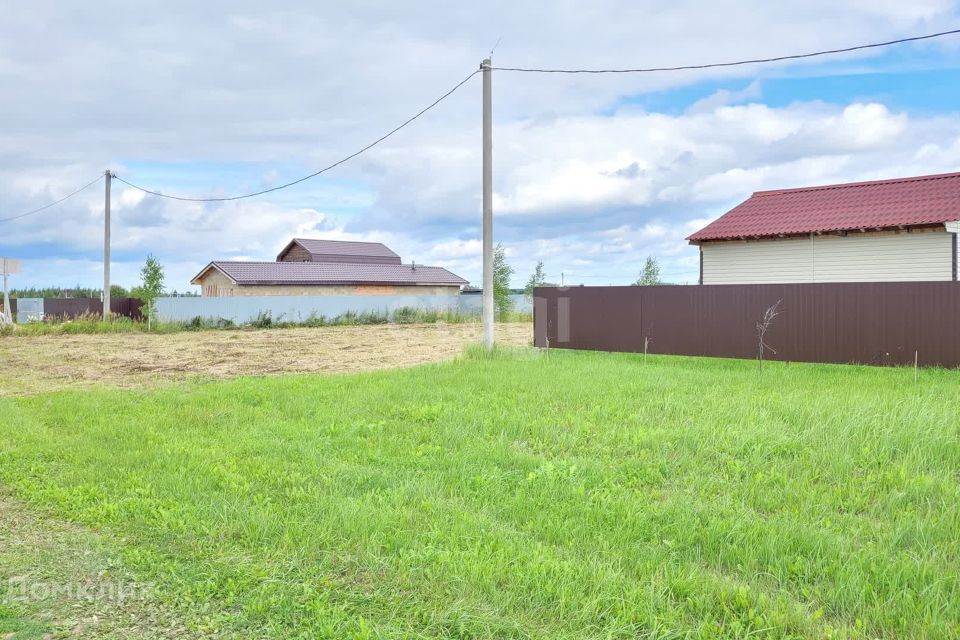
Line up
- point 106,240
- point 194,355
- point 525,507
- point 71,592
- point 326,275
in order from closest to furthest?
point 71,592
point 525,507
point 194,355
point 106,240
point 326,275

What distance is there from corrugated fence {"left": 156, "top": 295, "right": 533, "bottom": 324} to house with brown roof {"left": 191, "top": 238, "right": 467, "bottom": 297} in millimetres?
5070

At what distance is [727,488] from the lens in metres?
5.24

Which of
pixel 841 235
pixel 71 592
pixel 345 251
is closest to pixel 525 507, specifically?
pixel 71 592

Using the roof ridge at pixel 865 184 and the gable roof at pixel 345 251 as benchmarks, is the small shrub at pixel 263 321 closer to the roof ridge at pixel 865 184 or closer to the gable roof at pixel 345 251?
the gable roof at pixel 345 251

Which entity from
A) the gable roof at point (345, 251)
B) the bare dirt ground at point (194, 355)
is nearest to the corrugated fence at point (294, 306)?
the bare dirt ground at point (194, 355)

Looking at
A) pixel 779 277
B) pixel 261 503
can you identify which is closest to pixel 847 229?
pixel 779 277

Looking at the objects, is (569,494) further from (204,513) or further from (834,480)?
(204,513)

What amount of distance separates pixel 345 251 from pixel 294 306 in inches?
670

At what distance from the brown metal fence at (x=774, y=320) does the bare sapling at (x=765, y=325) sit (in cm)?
7

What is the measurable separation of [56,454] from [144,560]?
3.31 metres

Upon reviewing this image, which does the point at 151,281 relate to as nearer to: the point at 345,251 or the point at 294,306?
the point at 294,306

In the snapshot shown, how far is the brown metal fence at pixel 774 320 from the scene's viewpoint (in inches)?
476

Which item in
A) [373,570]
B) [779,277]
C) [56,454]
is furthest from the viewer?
[779,277]

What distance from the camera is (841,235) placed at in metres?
16.1
